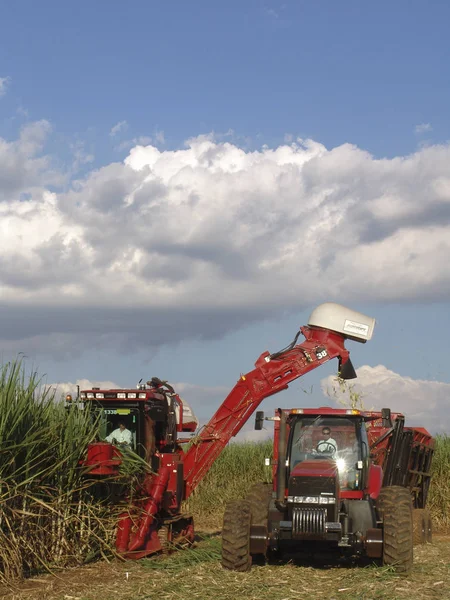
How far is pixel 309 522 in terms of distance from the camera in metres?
11.5

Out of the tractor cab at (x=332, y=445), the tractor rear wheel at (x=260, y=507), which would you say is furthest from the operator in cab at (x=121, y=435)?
the tractor cab at (x=332, y=445)

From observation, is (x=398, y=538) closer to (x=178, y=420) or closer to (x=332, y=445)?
(x=332, y=445)

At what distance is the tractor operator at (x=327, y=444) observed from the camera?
12531 mm

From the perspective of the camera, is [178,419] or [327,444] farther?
[178,419]

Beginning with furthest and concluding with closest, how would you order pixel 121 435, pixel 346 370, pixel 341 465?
1. pixel 346 370
2. pixel 121 435
3. pixel 341 465

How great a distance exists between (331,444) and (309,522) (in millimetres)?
1436

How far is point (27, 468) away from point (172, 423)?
17.1 ft

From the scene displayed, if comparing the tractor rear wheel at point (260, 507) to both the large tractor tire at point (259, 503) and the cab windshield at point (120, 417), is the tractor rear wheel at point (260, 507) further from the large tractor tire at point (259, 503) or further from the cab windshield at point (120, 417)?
the cab windshield at point (120, 417)

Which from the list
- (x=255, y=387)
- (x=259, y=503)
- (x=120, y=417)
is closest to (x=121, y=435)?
(x=120, y=417)

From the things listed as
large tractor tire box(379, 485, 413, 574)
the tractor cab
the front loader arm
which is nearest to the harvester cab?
the front loader arm

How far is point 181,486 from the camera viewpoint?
15703 mm

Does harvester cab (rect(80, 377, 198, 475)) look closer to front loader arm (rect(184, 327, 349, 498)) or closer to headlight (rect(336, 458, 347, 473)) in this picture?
front loader arm (rect(184, 327, 349, 498))

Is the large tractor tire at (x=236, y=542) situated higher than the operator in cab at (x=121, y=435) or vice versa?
the operator in cab at (x=121, y=435)

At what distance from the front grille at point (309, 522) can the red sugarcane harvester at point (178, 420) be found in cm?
290
